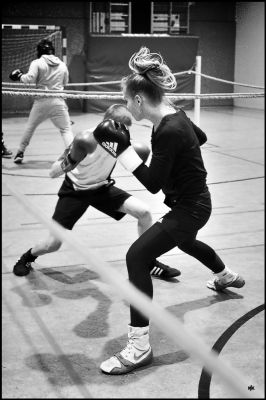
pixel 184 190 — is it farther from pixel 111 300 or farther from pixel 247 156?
pixel 247 156

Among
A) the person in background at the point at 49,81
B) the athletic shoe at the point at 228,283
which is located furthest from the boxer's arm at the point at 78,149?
the person in background at the point at 49,81

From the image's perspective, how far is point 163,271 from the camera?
10.1ft

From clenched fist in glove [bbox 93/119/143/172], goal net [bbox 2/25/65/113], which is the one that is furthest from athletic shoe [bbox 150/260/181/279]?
goal net [bbox 2/25/65/113]

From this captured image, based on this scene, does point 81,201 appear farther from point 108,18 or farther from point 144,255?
point 108,18

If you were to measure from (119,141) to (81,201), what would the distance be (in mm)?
861

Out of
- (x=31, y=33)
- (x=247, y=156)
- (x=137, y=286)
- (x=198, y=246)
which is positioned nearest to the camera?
(x=137, y=286)

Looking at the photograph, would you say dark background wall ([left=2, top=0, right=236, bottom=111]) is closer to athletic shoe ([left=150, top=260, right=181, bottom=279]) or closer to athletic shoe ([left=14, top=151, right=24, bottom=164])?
athletic shoe ([left=14, top=151, right=24, bottom=164])

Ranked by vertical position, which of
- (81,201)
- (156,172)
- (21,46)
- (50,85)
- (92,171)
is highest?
(21,46)

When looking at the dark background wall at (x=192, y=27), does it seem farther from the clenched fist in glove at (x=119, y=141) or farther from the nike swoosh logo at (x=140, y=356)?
the nike swoosh logo at (x=140, y=356)

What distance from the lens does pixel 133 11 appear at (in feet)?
44.1

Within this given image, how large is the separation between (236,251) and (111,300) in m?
1.08

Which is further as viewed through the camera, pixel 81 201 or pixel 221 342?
pixel 81 201

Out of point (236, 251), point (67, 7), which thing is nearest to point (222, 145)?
point (236, 251)

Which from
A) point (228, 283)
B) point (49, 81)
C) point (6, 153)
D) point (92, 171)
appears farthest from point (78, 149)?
point (6, 153)
